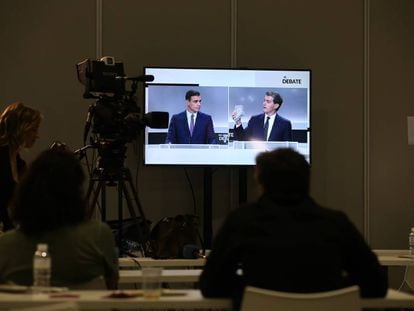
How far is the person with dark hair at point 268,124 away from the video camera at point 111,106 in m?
1.25

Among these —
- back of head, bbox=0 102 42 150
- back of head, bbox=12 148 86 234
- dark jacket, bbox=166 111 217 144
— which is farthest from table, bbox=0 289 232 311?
dark jacket, bbox=166 111 217 144

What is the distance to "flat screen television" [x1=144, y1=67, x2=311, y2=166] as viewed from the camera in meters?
5.32

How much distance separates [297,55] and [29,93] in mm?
2190

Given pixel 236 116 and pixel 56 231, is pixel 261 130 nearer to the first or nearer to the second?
pixel 236 116

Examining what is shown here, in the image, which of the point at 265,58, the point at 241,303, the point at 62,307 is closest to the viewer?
the point at 62,307

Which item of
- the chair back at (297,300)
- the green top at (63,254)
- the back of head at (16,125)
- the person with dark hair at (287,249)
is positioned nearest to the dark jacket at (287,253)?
the person with dark hair at (287,249)

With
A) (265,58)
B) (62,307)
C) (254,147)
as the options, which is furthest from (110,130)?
(62,307)

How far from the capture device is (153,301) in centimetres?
212

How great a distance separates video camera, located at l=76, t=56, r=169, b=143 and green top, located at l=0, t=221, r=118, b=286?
69.1 inches

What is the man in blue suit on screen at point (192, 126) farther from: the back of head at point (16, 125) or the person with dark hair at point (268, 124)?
the back of head at point (16, 125)

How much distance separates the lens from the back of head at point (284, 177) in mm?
2271

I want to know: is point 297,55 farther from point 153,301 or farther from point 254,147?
point 153,301

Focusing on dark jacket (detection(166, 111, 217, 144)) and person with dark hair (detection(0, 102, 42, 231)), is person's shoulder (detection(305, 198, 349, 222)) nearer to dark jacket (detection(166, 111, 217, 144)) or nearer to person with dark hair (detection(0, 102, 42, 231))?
person with dark hair (detection(0, 102, 42, 231))

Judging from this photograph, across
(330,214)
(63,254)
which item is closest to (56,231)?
(63,254)
